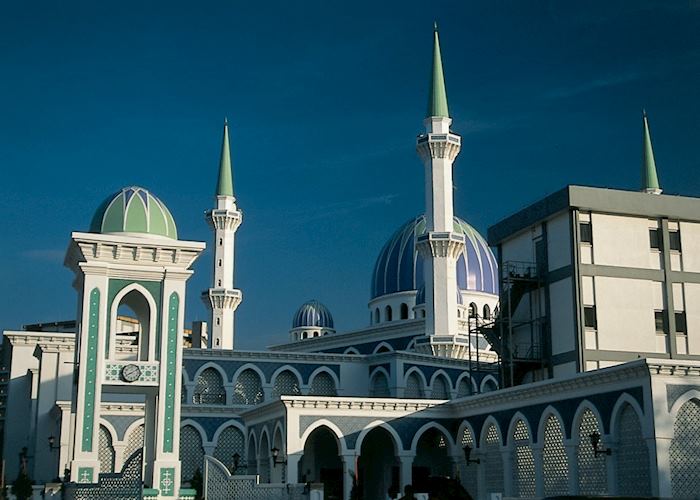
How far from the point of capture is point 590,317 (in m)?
36.6

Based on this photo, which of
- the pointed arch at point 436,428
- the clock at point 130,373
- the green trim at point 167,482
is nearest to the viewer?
the green trim at point 167,482

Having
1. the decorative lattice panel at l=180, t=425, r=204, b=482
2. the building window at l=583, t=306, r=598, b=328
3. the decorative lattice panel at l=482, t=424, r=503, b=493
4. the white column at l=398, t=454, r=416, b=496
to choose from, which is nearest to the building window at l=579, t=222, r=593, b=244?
the building window at l=583, t=306, r=598, b=328

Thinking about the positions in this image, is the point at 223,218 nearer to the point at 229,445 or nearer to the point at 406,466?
the point at 229,445

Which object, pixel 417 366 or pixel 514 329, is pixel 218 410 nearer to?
pixel 417 366

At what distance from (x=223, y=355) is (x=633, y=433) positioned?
2517 cm

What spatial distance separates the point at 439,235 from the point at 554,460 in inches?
826

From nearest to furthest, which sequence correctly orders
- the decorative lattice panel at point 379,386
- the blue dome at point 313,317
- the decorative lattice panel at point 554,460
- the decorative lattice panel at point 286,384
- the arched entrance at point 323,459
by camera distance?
1. the decorative lattice panel at point 554,460
2. the arched entrance at point 323,459
3. the decorative lattice panel at point 286,384
4. the decorative lattice panel at point 379,386
5. the blue dome at point 313,317

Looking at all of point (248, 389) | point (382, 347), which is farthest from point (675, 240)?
point (382, 347)

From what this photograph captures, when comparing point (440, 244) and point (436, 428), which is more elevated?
point (440, 244)

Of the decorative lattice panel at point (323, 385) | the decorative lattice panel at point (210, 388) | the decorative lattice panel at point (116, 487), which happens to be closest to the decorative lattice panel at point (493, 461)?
the decorative lattice panel at point (116, 487)

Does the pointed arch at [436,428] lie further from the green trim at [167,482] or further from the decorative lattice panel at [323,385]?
the green trim at [167,482]

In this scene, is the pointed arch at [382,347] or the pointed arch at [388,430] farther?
the pointed arch at [382,347]

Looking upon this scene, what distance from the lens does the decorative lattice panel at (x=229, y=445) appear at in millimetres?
46750

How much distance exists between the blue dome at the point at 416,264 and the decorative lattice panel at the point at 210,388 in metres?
19.0
